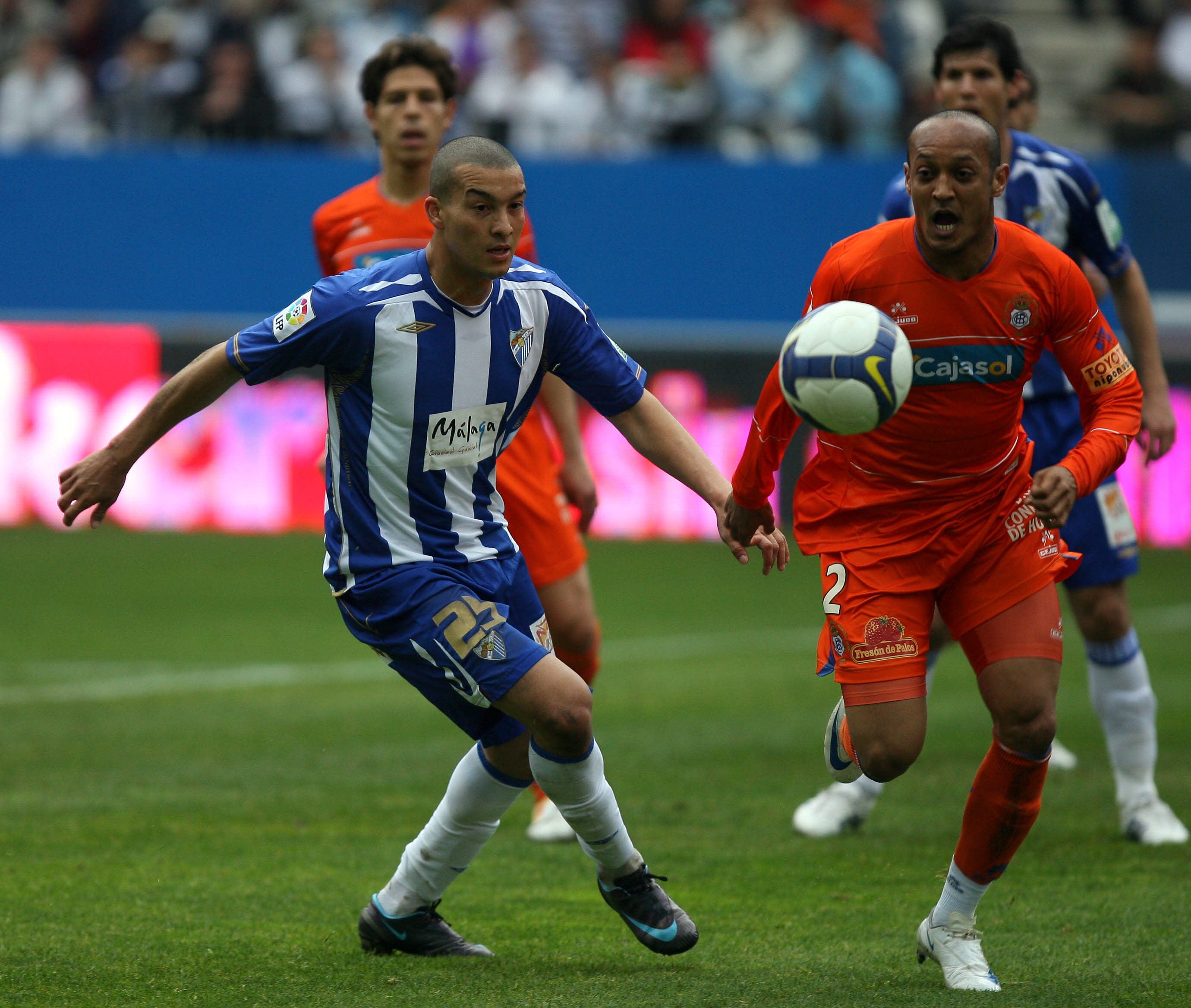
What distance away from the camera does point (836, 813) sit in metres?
6.50

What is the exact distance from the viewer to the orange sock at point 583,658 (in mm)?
6328

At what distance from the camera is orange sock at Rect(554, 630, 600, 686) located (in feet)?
20.8

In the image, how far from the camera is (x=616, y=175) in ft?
55.6

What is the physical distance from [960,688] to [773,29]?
341 inches

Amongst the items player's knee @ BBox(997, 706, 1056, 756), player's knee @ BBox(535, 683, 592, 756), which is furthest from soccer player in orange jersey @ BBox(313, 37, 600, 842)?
player's knee @ BBox(997, 706, 1056, 756)

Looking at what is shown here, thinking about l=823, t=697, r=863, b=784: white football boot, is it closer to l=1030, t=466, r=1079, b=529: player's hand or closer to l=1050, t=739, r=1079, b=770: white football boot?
l=1030, t=466, r=1079, b=529: player's hand

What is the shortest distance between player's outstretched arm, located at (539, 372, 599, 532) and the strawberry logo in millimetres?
1668

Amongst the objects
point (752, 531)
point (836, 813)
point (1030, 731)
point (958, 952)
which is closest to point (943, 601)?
point (1030, 731)

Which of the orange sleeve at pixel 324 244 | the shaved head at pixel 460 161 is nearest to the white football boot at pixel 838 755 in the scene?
the shaved head at pixel 460 161

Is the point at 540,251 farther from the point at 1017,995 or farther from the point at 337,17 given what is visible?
the point at 1017,995

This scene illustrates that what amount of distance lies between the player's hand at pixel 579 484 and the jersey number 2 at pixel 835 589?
157cm

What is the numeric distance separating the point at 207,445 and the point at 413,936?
10.9 m

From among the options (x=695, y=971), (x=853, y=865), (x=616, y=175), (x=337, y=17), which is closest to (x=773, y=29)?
(x=616, y=175)

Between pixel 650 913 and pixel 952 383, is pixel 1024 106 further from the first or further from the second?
pixel 650 913
